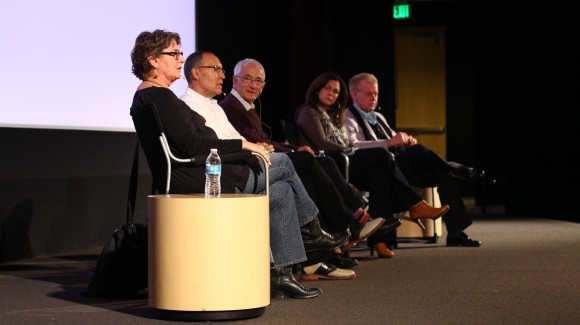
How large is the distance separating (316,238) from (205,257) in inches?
48.0

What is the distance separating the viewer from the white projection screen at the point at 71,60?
19.1 ft

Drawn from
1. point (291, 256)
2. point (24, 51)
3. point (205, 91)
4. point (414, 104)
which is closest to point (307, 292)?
point (291, 256)

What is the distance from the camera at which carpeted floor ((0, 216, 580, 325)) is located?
380 cm

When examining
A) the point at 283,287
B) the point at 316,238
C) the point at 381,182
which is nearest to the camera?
the point at 283,287

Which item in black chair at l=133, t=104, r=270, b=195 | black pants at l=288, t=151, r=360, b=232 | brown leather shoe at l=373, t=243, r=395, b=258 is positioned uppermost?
black chair at l=133, t=104, r=270, b=195

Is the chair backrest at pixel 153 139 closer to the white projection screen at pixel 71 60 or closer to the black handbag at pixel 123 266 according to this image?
the black handbag at pixel 123 266

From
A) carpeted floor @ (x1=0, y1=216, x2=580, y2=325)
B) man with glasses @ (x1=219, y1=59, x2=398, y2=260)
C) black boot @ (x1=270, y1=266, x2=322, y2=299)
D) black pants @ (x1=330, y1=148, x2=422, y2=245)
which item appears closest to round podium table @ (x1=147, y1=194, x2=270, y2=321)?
carpeted floor @ (x1=0, y1=216, x2=580, y2=325)

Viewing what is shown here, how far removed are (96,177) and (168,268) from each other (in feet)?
11.0

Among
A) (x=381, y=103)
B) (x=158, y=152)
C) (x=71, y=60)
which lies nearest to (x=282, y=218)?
(x=158, y=152)

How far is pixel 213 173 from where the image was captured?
404cm

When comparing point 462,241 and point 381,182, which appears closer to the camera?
point 381,182

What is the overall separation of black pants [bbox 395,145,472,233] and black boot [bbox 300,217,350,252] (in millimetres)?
2190

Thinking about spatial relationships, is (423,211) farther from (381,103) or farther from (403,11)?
(403,11)

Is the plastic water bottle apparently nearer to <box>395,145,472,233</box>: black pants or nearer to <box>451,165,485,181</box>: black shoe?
<box>395,145,472,233</box>: black pants
